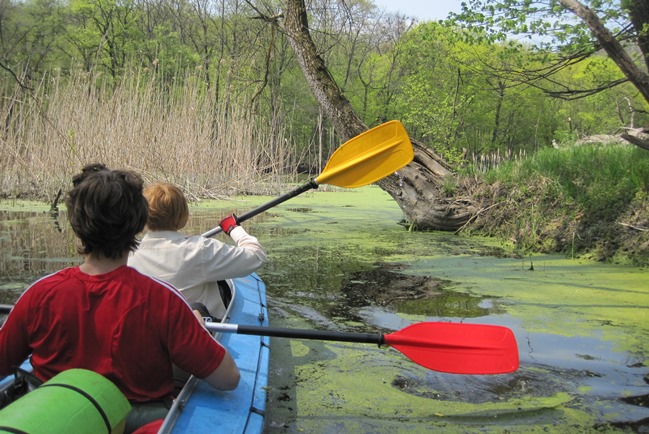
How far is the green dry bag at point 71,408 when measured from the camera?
48.5 inches

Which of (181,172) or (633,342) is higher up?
(181,172)

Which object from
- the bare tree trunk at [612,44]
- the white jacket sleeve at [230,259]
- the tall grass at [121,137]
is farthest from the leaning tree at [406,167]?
the white jacket sleeve at [230,259]

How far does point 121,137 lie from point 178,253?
600 centimetres

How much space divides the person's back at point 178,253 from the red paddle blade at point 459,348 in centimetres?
67

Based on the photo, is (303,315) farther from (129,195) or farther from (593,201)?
(593,201)

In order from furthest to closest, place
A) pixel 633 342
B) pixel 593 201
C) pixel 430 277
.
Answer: pixel 593 201 < pixel 430 277 < pixel 633 342

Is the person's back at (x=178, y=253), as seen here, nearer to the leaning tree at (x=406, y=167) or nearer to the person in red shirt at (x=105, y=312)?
the person in red shirt at (x=105, y=312)

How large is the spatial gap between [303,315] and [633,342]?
1.86 m

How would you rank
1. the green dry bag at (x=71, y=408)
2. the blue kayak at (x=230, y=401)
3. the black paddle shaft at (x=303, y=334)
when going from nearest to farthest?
the green dry bag at (x=71, y=408) → the blue kayak at (x=230, y=401) → the black paddle shaft at (x=303, y=334)

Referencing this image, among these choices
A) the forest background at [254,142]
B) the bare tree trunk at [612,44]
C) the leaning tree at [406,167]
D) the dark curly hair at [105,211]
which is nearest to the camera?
the dark curly hair at [105,211]

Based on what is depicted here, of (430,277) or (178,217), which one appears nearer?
(178,217)

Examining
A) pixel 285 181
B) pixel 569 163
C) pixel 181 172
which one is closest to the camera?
pixel 569 163

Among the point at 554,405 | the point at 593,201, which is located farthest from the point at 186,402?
the point at 593,201

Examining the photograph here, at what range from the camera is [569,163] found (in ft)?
20.8
